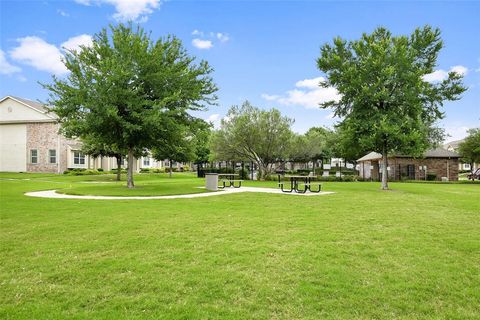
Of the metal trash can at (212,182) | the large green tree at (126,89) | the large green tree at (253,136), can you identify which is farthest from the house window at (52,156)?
the metal trash can at (212,182)

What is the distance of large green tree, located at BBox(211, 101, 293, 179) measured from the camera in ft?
105

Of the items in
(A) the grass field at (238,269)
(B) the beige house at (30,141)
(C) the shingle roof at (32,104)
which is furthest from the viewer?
(C) the shingle roof at (32,104)

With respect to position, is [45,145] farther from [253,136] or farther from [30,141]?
[253,136]

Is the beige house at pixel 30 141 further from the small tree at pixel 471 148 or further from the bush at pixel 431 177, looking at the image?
the small tree at pixel 471 148

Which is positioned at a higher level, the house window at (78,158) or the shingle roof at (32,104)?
the shingle roof at (32,104)

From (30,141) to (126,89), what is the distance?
30.1 meters

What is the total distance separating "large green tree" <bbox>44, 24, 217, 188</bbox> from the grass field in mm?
10176


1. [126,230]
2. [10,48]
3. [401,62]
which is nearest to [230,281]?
[126,230]

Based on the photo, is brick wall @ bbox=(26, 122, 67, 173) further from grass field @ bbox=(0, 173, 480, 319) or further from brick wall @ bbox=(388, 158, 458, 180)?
brick wall @ bbox=(388, 158, 458, 180)

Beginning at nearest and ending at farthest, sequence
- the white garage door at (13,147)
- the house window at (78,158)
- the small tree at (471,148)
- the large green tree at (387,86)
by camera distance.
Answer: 1. the large green tree at (387,86)
2. the small tree at (471,148)
3. the white garage door at (13,147)
4. the house window at (78,158)

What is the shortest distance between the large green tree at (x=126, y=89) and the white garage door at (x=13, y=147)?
27503 millimetres

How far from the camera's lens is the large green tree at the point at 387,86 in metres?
21.6

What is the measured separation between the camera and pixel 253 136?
32.0m

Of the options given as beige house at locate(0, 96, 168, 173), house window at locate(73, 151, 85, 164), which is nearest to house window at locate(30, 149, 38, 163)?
beige house at locate(0, 96, 168, 173)
